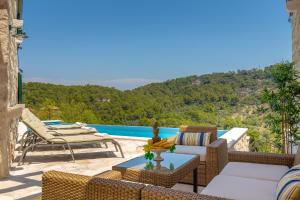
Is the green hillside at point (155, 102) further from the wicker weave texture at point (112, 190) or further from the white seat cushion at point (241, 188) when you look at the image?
the wicker weave texture at point (112, 190)

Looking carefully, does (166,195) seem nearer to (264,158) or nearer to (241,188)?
(241,188)

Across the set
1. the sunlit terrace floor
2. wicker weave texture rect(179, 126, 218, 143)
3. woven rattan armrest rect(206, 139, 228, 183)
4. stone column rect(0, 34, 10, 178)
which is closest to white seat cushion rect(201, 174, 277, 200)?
woven rattan armrest rect(206, 139, 228, 183)

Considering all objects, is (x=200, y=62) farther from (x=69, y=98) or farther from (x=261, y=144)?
(x=261, y=144)

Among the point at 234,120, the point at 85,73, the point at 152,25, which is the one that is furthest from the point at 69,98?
the point at 85,73

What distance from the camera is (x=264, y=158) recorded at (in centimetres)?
335

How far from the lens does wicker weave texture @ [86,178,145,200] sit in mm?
1698

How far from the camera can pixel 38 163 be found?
196 inches

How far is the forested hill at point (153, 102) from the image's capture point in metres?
13.6

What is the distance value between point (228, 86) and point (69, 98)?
33.5 ft

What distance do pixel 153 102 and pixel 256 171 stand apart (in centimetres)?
1340

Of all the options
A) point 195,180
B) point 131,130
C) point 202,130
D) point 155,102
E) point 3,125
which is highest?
point 3,125

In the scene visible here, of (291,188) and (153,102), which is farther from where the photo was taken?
(153,102)

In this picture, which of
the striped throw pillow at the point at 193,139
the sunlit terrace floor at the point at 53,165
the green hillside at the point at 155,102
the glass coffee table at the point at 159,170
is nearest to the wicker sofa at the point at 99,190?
the glass coffee table at the point at 159,170

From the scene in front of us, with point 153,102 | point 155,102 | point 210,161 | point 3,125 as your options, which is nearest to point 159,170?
point 210,161
